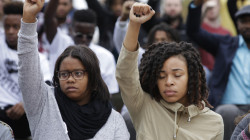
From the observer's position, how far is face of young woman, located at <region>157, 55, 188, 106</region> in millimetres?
3271

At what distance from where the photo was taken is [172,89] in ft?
10.7

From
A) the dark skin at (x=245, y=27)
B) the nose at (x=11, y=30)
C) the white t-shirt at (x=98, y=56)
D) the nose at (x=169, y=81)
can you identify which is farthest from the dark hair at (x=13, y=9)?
the dark skin at (x=245, y=27)

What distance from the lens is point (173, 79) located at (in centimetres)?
329

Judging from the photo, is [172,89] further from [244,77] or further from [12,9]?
[12,9]

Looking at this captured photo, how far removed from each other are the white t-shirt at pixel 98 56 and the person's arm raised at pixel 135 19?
207 cm

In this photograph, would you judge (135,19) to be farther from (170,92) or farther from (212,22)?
(212,22)

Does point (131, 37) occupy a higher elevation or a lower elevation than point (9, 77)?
higher

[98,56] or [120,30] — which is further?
[98,56]

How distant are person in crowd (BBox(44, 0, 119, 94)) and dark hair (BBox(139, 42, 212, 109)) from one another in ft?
5.88

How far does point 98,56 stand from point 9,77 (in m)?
1.10

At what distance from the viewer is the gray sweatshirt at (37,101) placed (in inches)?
117

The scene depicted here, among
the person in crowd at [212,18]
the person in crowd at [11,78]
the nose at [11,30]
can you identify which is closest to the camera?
the person in crowd at [11,78]

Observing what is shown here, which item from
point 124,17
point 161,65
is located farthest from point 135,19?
point 124,17

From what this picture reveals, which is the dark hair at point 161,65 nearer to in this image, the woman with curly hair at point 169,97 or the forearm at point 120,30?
the woman with curly hair at point 169,97
